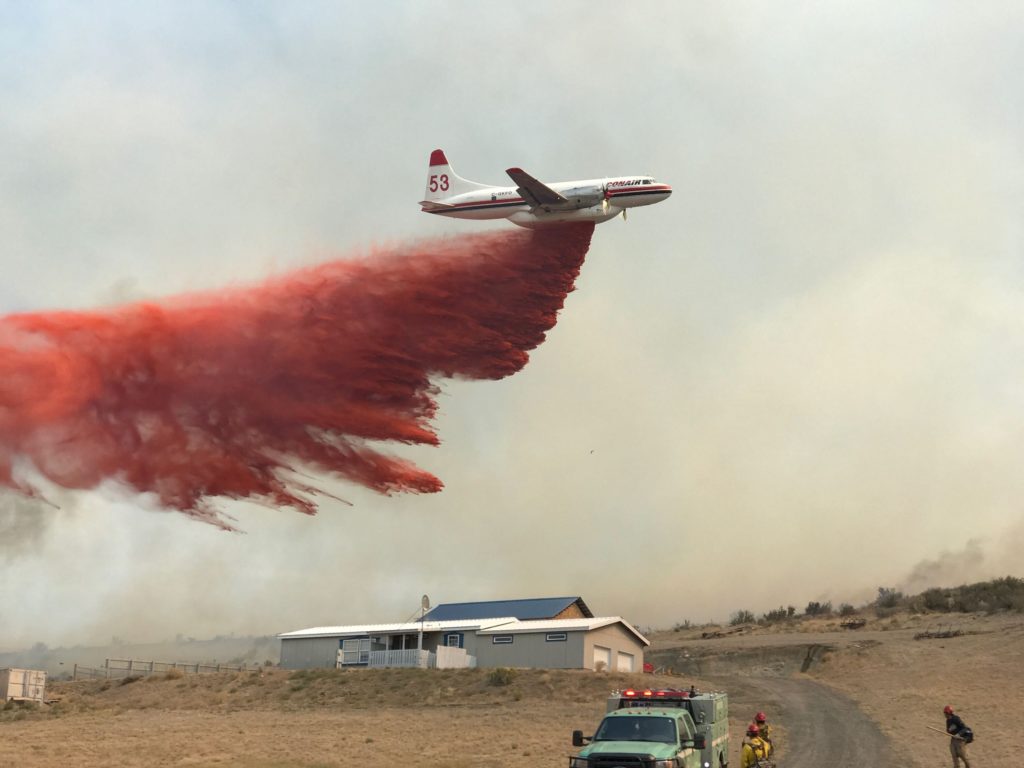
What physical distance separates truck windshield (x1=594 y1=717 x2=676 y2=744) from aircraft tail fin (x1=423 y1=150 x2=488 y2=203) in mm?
32474

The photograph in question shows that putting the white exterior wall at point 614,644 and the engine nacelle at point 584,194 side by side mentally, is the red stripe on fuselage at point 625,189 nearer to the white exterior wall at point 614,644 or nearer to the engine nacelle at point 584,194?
the engine nacelle at point 584,194

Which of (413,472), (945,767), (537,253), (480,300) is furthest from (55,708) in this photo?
(945,767)

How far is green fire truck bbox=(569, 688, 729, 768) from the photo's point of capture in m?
19.6

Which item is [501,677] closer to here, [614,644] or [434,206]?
[614,644]

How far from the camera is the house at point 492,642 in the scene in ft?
188

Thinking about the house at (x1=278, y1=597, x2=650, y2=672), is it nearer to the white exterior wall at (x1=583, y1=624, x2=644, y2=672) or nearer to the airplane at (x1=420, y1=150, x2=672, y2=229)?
the white exterior wall at (x1=583, y1=624, x2=644, y2=672)

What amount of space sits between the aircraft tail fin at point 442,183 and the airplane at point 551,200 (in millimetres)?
1656

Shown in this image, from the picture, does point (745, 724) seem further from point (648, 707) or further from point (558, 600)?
point (558, 600)

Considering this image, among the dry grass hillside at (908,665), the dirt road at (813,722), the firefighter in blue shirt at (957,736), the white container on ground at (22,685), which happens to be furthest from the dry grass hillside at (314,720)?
the dry grass hillside at (908,665)

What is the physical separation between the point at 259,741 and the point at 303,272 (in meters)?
20.2

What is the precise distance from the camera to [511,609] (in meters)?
68.7

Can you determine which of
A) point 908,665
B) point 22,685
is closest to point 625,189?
point 908,665

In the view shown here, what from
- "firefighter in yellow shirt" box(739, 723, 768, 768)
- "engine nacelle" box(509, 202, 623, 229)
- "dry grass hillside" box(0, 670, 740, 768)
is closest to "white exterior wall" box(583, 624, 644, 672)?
"dry grass hillside" box(0, 670, 740, 768)

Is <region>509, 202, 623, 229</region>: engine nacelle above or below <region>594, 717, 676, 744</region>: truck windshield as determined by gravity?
above
